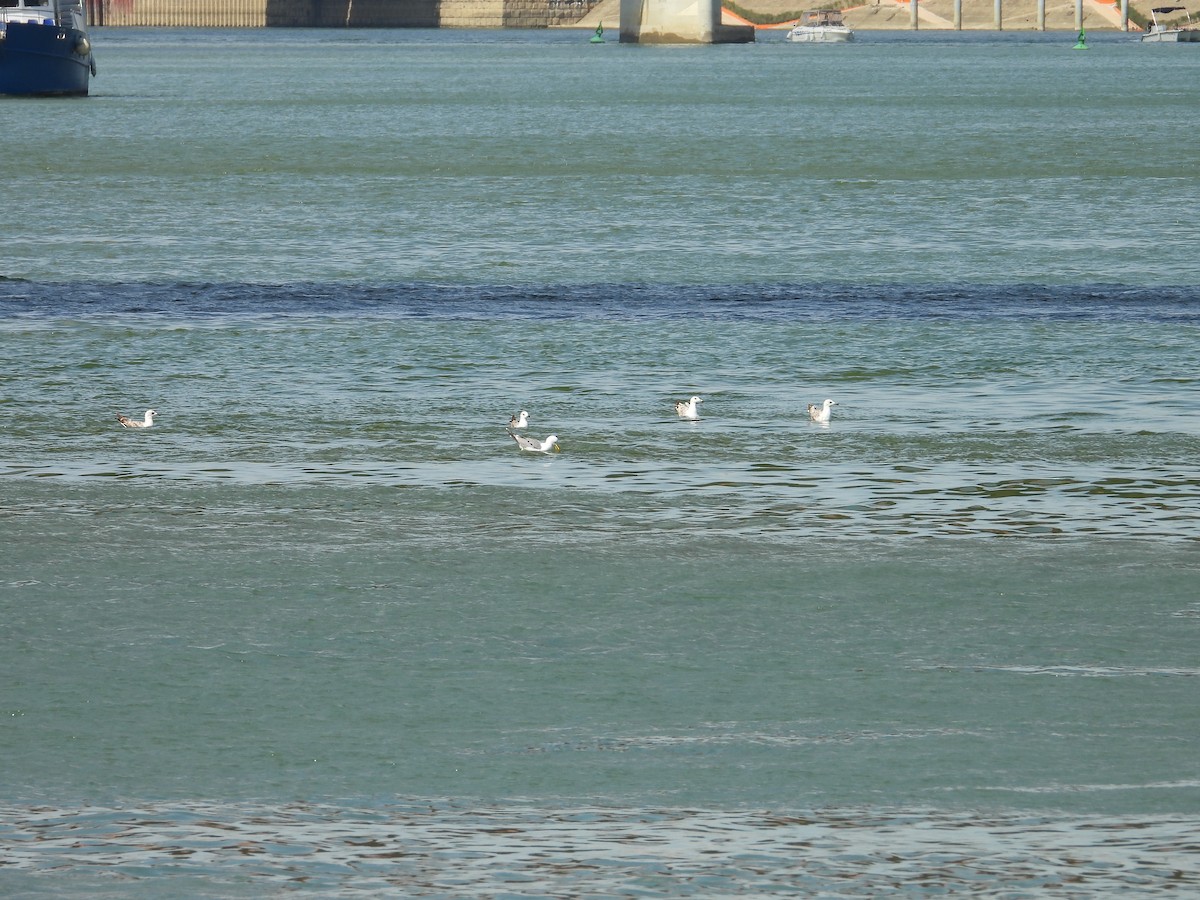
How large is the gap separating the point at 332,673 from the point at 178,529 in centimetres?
266

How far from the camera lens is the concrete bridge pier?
130250 mm

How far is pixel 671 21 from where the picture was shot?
5162 inches

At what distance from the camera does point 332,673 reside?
27.7 ft

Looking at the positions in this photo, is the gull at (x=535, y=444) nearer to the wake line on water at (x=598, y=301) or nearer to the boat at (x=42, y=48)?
the wake line on water at (x=598, y=301)

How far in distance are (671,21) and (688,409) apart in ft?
394

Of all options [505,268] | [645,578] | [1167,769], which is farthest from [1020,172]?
[1167,769]

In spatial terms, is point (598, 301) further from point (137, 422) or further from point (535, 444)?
point (535, 444)

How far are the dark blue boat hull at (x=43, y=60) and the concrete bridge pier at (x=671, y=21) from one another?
218 feet

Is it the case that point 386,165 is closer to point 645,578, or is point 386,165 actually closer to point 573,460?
point 573,460

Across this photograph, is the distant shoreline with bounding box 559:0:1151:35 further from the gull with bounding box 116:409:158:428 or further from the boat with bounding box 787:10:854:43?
the gull with bounding box 116:409:158:428

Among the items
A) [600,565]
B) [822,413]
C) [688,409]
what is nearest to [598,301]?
[688,409]

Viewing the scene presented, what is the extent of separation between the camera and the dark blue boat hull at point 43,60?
2566 inches

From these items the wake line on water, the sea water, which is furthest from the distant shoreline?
the wake line on water

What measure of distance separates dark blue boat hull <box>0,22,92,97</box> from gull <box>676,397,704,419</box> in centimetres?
5494
